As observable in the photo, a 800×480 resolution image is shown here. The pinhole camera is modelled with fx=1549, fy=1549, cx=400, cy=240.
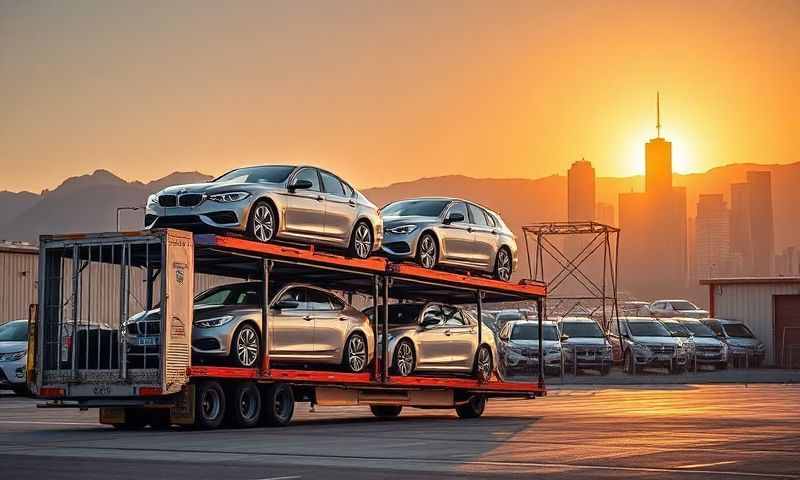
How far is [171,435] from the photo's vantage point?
19922 mm

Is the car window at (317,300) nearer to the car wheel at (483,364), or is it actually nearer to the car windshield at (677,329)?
the car wheel at (483,364)

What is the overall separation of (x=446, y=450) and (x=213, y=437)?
3531 mm

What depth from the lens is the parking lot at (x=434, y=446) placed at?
570 inches

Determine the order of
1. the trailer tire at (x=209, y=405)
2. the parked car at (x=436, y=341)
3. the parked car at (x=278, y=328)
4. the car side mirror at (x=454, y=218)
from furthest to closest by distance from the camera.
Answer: the car side mirror at (x=454, y=218)
the parked car at (x=436, y=341)
the parked car at (x=278, y=328)
the trailer tire at (x=209, y=405)

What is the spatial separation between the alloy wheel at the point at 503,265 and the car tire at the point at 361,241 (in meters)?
4.32

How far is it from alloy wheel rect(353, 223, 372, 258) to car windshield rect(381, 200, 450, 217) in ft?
7.55

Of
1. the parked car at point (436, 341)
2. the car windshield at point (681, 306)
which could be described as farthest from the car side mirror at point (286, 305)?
the car windshield at point (681, 306)

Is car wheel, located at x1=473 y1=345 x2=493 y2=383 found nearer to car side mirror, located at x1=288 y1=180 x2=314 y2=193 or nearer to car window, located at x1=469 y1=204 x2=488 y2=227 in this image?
car window, located at x1=469 y1=204 x2=488 y2=227

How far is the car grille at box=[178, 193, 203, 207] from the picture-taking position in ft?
70.3

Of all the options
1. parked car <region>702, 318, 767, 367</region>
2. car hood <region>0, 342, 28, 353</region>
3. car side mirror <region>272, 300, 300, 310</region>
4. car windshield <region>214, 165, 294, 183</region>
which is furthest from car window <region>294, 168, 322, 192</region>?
parked car <region>702, 318, 767, 367</region>

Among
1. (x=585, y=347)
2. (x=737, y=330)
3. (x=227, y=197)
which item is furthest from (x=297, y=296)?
(x=737, y=330)

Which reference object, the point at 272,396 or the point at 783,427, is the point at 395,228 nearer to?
the point at 272,396

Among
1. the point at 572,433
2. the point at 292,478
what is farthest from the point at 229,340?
the point at 292,478

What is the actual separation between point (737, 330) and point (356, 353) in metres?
33.5
